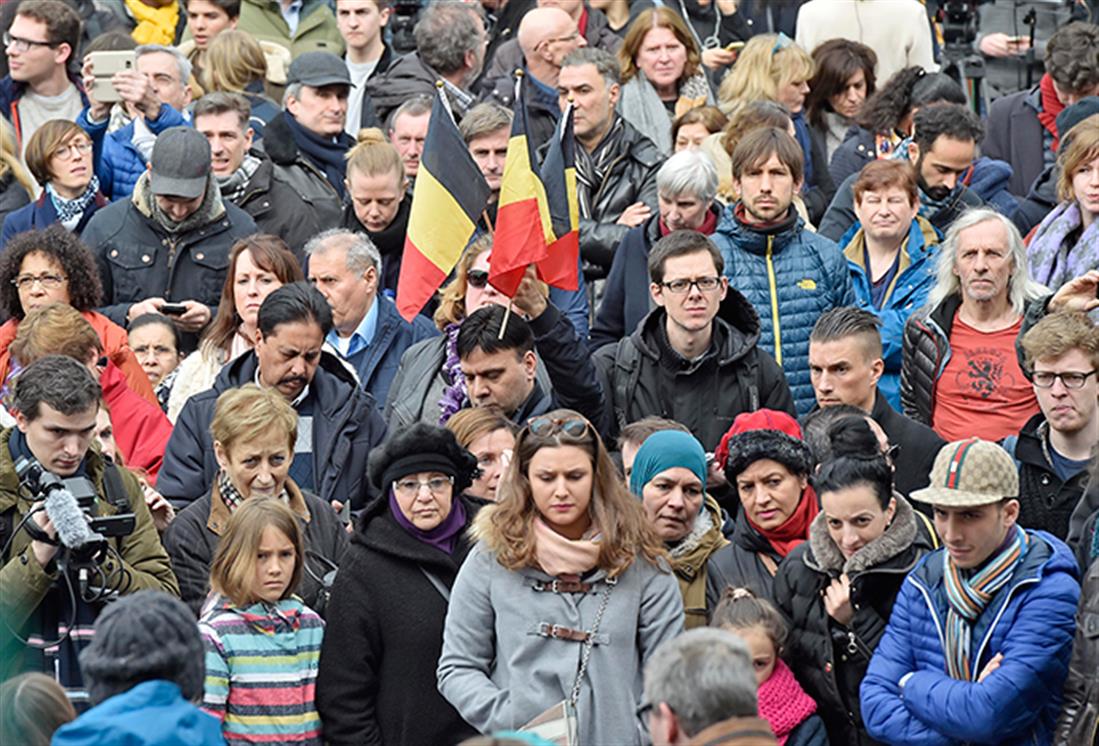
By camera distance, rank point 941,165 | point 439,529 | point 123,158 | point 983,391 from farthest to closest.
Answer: point 123,158
point 941,165
point 983,391
point 439,529

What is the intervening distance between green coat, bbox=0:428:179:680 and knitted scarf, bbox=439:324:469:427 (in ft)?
4.77

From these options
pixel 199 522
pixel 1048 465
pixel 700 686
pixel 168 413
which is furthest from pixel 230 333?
pixel 700 686

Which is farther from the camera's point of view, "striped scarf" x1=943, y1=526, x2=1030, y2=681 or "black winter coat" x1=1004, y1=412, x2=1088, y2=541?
"black winter coat" x1=1004, y1=412, x2=1088, y2=541

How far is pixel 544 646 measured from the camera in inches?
295

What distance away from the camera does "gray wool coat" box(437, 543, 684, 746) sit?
7426 mm

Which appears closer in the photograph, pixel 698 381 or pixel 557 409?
pixel 557 409

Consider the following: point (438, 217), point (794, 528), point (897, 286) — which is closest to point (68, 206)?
point (438, 217)

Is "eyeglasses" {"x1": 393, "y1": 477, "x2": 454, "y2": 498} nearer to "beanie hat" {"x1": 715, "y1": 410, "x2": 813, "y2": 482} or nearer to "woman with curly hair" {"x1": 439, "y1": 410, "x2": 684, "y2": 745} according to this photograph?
"woman with curly hair" {"x1": 439, "y1": 410, "x2": 684, "y2": 745}

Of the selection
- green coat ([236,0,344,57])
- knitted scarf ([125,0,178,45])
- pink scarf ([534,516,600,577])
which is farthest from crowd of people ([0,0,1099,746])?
knitted scarf ([125,0,178,45])

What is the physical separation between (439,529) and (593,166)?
4.02 meters

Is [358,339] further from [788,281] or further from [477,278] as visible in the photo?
[788,281]

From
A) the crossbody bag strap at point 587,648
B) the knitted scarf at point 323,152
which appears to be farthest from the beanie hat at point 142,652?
the knitted scarf at point 323,152

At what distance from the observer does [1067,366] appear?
873cm

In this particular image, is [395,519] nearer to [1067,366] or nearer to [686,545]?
[686,545]
